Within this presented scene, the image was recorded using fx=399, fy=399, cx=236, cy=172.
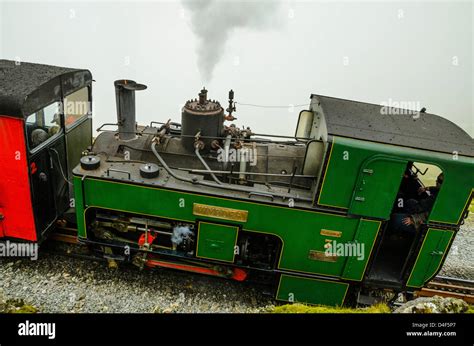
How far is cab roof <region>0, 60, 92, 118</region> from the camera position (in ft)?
17.7

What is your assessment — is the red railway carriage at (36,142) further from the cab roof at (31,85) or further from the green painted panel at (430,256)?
the green painted panel at (430,256)

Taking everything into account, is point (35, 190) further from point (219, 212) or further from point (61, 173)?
point (219, 212)

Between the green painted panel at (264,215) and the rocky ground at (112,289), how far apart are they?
100 cm

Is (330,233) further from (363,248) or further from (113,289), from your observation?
(113,289)

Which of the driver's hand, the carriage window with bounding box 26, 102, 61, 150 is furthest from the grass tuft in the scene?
the carriage window with bounding box 26, 102, 61, 150

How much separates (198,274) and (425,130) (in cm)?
413

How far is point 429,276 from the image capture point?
5.95 meters

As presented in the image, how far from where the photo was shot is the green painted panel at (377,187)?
207 inches

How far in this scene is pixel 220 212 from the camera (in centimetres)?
582

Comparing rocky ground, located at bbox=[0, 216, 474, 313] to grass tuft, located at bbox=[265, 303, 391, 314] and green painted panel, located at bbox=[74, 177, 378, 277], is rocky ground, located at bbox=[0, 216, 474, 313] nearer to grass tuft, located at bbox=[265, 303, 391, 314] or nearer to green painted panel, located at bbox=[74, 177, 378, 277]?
grass tuft, located at bbox=[265, 303, 391, 314]

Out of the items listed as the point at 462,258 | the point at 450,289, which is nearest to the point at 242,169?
the point at 450,289

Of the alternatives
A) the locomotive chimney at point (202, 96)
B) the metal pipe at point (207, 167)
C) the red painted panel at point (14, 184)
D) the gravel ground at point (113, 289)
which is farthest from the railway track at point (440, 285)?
the locomotive chimney at point (202, 96)

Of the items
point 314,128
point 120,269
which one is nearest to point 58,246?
point 120,269

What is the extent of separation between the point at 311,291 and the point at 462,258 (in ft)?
12.9
